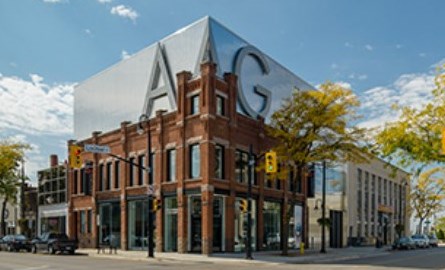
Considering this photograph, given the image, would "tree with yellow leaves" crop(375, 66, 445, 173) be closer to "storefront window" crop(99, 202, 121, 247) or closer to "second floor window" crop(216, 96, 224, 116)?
"second floor window" crop(216, 96, 224, 116)

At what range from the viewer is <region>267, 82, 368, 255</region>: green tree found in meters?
36.2

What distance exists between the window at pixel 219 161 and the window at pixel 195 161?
124 cm

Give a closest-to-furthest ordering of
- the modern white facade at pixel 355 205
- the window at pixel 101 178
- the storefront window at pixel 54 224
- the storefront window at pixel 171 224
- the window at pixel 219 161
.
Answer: the window at pixel 219 161 → the storefront window at pixel 171 224 → the window at pixel 101 178 → the storefront window at pixel 54 224 → the modern white facade at pixel 355 205

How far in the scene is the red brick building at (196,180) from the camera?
1469 inches

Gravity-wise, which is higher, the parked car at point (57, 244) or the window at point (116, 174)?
the window at point (116, 174)

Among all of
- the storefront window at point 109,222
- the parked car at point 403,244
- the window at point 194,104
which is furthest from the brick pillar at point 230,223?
the parked car at point 403,244

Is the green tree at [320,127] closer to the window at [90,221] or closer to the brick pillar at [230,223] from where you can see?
the brick pillar at [230,223]

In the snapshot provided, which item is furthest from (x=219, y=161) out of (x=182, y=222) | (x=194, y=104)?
(x=182, y=222)

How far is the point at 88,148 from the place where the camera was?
3250cm

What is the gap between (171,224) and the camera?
40094 mm

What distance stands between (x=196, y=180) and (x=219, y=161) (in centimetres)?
229

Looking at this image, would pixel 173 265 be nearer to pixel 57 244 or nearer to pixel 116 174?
pixel 57 244

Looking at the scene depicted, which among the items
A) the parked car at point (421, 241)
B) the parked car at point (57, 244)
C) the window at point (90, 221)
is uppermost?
the window at point (90, 221)

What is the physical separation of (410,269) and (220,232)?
15.2m
